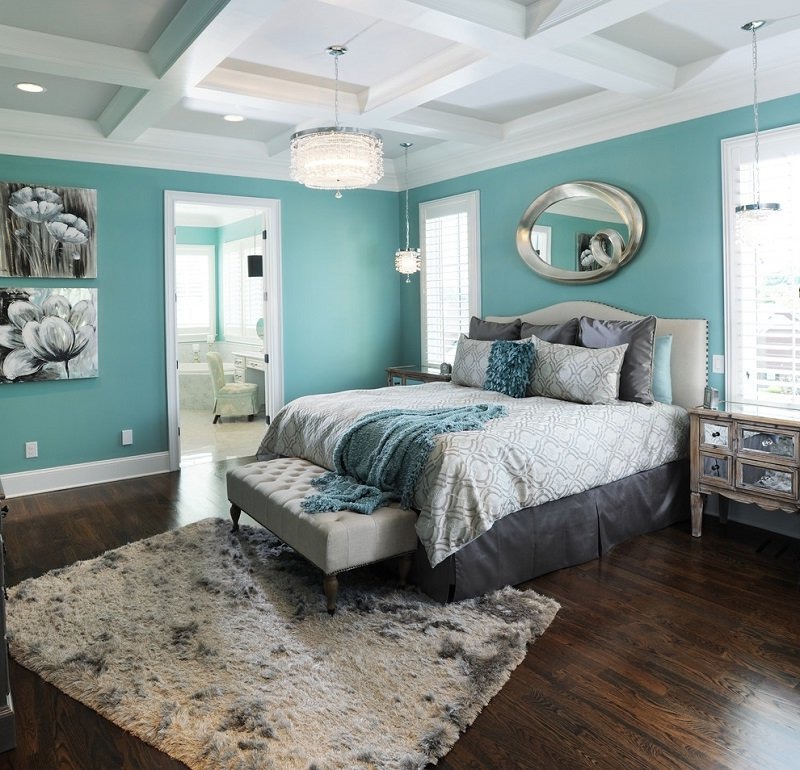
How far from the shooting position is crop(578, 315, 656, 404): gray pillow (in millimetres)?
3991

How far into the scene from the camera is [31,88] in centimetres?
411

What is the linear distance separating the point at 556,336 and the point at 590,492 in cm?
137

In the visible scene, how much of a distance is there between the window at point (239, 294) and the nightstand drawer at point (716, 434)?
586 cm

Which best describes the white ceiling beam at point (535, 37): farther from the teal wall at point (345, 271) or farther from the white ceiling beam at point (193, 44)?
the teal wall at point (345, 271)

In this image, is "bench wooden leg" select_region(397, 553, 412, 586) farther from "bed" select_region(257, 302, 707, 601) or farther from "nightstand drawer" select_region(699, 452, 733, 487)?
"nightstand drawer" select_region(699, 452, 733, 487)

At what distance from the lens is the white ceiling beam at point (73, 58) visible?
10.7 feet

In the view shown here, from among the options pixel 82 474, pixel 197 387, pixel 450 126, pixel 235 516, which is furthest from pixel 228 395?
pixel 450 126

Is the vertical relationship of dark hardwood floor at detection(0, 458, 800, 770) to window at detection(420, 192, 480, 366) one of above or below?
below

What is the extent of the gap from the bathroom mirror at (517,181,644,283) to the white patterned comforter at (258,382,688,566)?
46.8 inches

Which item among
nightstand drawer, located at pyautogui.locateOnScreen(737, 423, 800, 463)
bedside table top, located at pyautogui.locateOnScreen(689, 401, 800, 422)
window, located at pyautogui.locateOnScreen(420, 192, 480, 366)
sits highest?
window, located at pyautogui.locateOnScreen(420, 192, 480, 366)

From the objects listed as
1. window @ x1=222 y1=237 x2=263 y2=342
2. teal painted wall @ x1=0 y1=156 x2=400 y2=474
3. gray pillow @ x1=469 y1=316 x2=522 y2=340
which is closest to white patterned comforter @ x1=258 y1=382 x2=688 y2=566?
gray pillow @ x1=469 y1=316 x2=522 y2=340

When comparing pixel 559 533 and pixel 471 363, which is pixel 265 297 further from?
pixel 559 533

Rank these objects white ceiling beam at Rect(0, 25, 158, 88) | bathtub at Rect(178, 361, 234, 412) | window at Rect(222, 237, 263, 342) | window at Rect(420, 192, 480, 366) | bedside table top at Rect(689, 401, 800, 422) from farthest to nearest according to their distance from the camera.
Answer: bathtub at Rect(178, 361, 234, 412) → window at Rect(222, 237, 263, 342) → window at Rect(420, 192, 480, 366) → bedside table top at Rect(689, 401, 800, 422) → white ceiling beam at Rect(0, 25, 158, 88)

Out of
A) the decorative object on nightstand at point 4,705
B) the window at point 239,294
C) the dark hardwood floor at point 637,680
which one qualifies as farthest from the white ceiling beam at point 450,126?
the window at point 239,294
